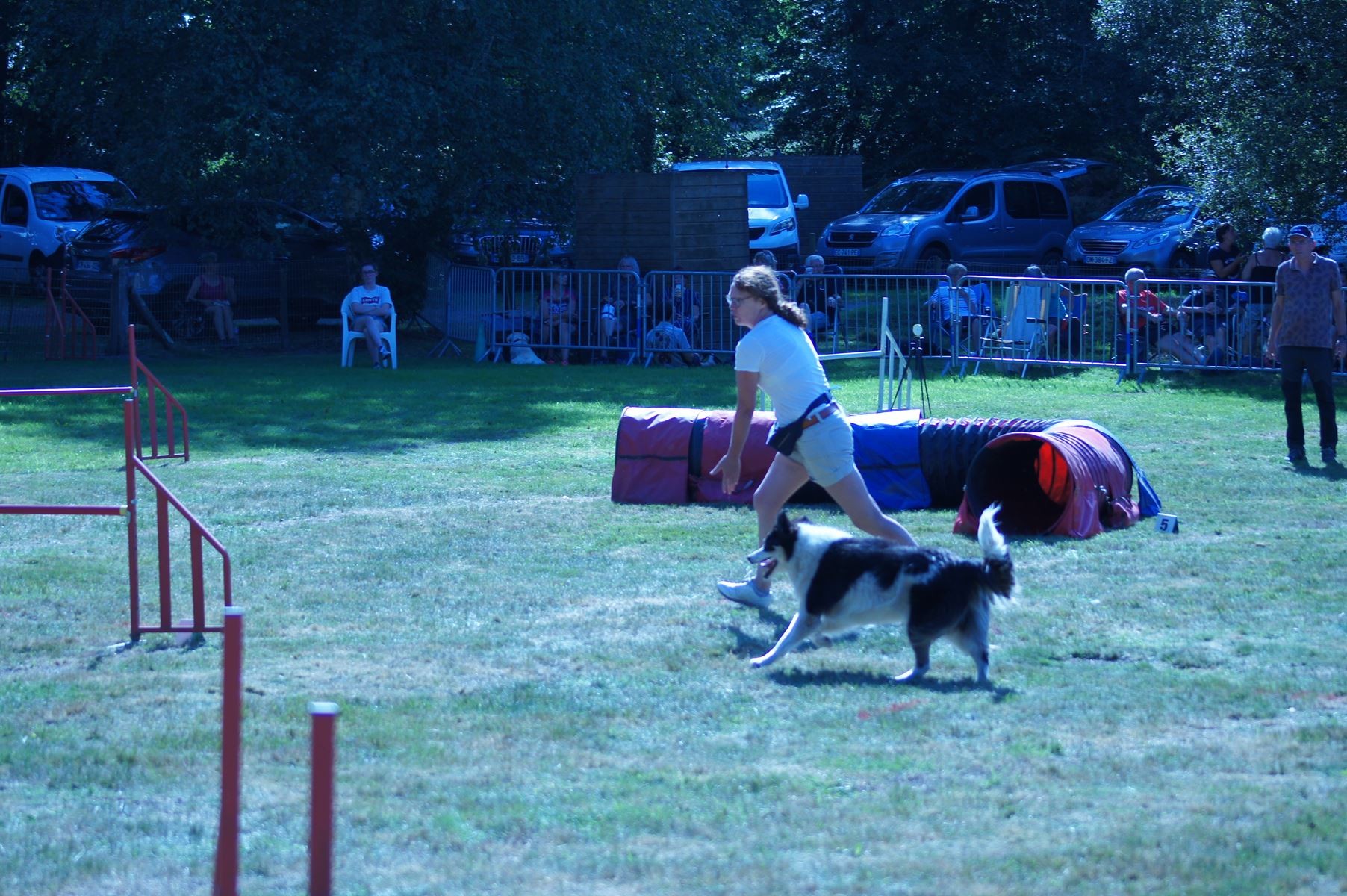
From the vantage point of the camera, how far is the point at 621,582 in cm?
880

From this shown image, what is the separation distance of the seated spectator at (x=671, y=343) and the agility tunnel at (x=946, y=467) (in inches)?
378

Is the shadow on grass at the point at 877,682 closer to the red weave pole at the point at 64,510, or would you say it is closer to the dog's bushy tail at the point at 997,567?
the dog's bushy tail at the point at 997,567

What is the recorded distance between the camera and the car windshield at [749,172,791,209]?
27.9m

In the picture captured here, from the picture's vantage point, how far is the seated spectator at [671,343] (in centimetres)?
2156

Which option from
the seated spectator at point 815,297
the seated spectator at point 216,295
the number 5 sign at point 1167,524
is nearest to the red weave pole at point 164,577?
the number 5 sign at point 1167,524

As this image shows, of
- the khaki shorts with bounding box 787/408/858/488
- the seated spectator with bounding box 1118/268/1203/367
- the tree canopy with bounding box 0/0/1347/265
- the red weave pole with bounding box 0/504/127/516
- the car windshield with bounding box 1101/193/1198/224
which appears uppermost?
the tree canopy with bounding box 0/0/1347/265

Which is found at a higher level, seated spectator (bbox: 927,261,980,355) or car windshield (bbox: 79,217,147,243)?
car windshield (bbox: 79,217,147,243)

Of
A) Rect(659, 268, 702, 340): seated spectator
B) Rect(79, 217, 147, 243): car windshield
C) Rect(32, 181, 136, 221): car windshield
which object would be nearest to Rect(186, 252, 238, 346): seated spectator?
Rect(79, 217, 147, 243): car windshield

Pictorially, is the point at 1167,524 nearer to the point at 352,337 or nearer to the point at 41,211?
the point at 352,337

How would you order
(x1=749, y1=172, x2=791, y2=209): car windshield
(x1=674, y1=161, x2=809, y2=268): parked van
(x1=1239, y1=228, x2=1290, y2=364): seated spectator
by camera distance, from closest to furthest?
(x1=1239, y1=228, x2=1290, y2=364): seated spectator
(x1=674, y1=161, x2=809, y2=268): parked van
(x1=749, y1=172, x2=791, y2=209): car windshield

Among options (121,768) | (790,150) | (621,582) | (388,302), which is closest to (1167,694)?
(621,582)

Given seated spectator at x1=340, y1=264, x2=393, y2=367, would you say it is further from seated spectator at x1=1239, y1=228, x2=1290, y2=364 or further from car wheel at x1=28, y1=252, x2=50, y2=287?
seated spectator at x1=1239, y1=228, x2=1290, y2=364

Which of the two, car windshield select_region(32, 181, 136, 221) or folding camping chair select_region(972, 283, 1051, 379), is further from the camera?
car windshield select_region(32, 181, 136, 221)

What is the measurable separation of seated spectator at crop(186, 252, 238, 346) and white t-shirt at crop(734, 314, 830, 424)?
16.5 m
